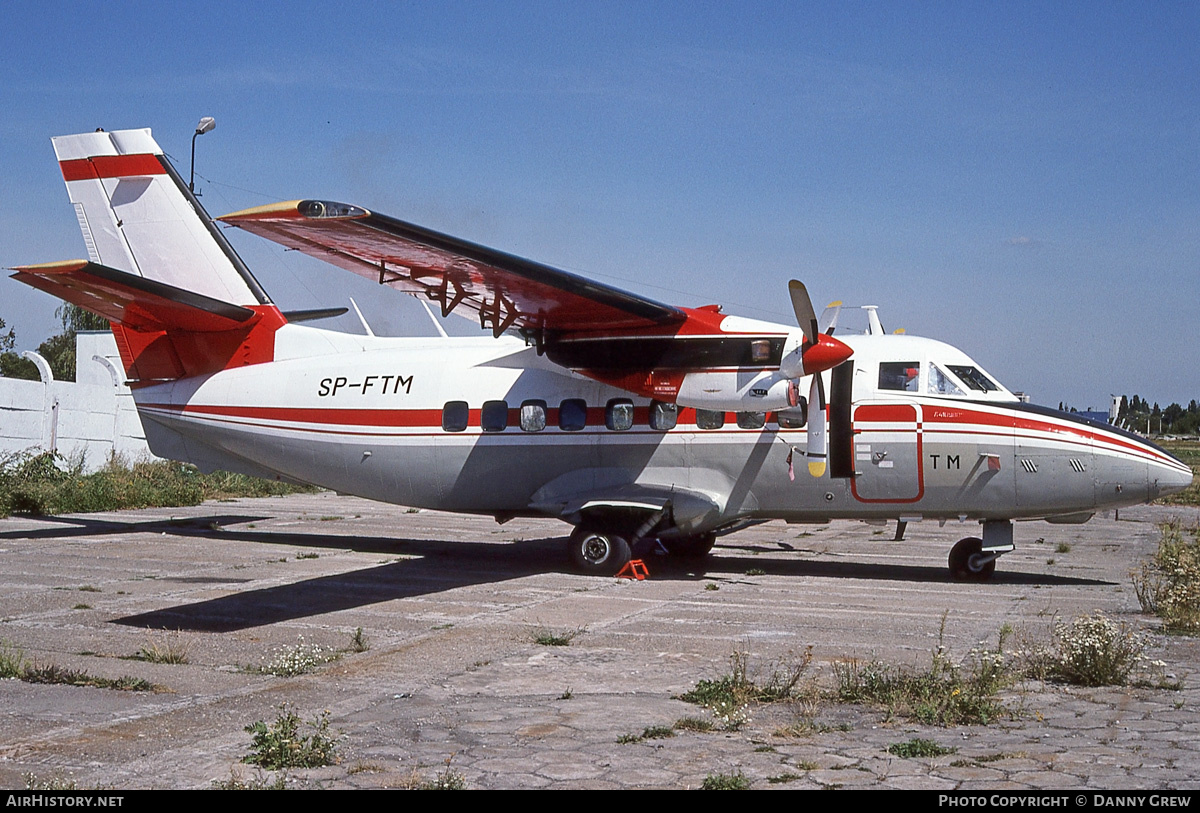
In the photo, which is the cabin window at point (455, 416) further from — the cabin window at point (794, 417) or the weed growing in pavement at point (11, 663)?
the weed growing in pavement at point (11, 663)

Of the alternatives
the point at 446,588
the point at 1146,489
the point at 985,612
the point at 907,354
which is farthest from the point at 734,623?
the point at 1146,489

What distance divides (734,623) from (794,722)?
14.5 feet

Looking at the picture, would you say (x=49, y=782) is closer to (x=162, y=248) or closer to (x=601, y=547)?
(x=601, y=547)

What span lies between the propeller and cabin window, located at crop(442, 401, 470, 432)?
5139 mm

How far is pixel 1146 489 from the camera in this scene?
46.3ft

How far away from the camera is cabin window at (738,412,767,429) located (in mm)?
15133

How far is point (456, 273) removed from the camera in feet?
45.4

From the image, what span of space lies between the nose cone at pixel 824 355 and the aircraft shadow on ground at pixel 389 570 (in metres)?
3.46

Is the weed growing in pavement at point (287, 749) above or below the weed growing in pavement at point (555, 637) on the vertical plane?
above

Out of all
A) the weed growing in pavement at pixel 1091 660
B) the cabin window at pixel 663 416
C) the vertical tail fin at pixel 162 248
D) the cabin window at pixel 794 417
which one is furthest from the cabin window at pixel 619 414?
the weed growing in pavement at pixel 1091 660

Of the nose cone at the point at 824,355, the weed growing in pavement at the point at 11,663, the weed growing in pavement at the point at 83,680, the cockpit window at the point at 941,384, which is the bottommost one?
the weed growing in pavement at the point at 83,680

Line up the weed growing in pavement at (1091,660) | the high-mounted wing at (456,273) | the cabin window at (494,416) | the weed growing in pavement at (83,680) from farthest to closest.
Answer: the cabin window at (494,416), the high-mounted wing at (456,273), the weed growing in pavement at (83,680), the weed growing in pavement at (1091,660)

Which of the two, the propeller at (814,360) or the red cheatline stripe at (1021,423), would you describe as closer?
the propeller at (814,360)

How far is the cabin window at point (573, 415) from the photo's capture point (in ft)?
52.3
